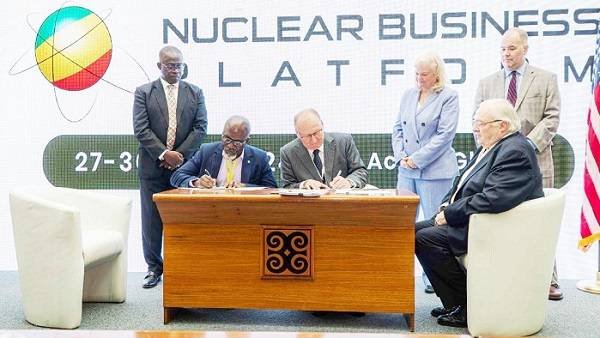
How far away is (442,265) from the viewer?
383 cm

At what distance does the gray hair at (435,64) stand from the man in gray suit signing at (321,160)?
737mm

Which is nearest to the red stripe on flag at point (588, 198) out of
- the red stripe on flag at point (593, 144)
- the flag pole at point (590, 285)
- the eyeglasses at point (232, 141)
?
the red stripe on flag at point (593, 144)

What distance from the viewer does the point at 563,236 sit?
5.40m

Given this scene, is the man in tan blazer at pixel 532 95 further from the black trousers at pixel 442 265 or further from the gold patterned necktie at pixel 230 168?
the gold patterned necktie at pixel 230 168

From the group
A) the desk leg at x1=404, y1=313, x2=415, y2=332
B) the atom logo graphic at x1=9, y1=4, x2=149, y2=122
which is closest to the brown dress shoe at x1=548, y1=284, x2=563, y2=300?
the desk leg at x1=404, y1=313, x2=415, y2=332

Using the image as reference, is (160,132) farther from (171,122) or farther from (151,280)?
(151,280)

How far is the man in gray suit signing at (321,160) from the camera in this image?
13.9 ft

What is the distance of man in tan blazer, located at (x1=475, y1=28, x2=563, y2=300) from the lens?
4582 mm

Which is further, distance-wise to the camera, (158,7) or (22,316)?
(158,7)

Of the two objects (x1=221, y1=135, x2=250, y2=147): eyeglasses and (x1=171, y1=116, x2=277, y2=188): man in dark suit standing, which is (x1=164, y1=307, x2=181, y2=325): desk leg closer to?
(x1=171, y1=116, x2=277, y2=188): man in dark suit standing

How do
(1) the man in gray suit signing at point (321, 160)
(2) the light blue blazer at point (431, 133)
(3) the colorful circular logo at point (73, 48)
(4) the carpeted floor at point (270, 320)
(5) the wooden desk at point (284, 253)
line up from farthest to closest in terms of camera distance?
(3) the colorful circular logo at point (73, 48)
(2) the light blue blazer at point (431, 133)
(1) the man in gray suit signing at point (321, 160)
(4) the carpeted floor at point (270, 320)
(5) the wooden desk at point (284, 253)

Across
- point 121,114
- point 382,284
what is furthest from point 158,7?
point 382,284

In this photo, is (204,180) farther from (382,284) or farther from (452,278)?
(452,278)

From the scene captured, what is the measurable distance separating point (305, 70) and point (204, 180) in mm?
1669
